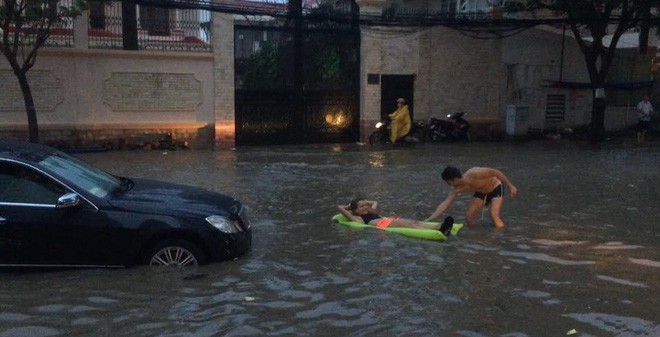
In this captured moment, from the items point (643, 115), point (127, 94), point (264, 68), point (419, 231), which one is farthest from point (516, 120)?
point (419, 231)

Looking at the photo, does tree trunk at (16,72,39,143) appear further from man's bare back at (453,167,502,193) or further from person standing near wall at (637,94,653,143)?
person standing near wall at (637,94,653,143)

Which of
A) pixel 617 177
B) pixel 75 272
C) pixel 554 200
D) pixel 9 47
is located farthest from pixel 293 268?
pixel 9 47

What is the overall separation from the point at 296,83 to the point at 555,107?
31.7ft

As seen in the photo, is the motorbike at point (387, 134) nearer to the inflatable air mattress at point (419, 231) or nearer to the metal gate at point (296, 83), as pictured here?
the metal gate at point (296, 83)

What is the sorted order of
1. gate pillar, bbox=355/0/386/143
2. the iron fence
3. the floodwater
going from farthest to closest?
gate pillar, bbox=355/0/386/143, the iron fence, the floodwater

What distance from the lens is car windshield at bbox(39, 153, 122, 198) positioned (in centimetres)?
660

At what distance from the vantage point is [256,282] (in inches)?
254

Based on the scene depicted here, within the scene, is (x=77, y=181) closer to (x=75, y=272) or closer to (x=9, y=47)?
(x=75, y=272)

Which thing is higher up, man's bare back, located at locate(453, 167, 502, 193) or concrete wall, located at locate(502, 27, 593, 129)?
concrete wall, located at locate(502, 27, 593, 129)

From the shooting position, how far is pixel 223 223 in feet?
22.2

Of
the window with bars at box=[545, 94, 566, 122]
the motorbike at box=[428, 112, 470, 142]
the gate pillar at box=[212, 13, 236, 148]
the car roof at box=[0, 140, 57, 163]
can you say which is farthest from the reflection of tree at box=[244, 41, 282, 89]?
the car roof at box=[0, 140, 57, 163]

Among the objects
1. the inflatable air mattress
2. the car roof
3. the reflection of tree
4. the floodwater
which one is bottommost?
the floodwater

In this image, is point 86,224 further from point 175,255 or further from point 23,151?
point 23,151

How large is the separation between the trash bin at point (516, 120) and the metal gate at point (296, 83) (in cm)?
541
